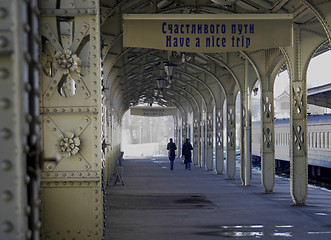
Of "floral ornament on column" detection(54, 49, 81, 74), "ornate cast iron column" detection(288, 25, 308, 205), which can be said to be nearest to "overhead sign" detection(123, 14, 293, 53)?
"floral ornament on column" detection(54, 49, 81, 74)

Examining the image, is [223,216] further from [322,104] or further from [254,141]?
[254,141]

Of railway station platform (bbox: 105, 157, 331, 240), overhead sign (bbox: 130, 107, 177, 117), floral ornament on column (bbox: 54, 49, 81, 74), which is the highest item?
overhead sign (bbox: 130, 107, 177, 117)

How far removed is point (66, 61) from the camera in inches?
235

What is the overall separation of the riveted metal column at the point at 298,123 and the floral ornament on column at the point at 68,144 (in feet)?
22.9

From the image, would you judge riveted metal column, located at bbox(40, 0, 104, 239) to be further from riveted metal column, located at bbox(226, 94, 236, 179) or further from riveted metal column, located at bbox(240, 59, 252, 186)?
riveted metal column, located at bbox(226, 94, 236, 179)

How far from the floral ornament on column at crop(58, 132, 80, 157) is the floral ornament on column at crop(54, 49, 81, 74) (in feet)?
2.56

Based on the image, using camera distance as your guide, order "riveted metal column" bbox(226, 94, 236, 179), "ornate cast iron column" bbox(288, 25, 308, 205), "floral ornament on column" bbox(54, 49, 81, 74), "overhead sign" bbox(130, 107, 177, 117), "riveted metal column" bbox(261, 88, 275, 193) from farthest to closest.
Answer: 1. "overhead sign" bbox(130, 107, 177, 117)
2. "riveted metal column" bbox(226, 94, 236, 179)
3. "riveted metal column" bbox(261, 88, 275, 193)
4. "ornate cast iron column" bbox(288, 25, 308, 205)
5. "floral ornament on column" bbox(54, 49, 81, 74)

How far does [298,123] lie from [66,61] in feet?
23.8

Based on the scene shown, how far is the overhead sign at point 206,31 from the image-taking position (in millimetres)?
7605

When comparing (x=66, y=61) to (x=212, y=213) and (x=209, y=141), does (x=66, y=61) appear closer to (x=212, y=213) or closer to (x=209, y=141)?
(x=212, y=213)

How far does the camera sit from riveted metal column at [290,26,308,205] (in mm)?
11617

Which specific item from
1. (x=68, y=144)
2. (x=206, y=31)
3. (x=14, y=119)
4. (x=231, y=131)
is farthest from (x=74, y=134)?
(x=231, y=131)

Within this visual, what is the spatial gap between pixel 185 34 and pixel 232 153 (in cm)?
1221

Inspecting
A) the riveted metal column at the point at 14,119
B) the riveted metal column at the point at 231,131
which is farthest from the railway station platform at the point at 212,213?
the riveted metal column at the point at 14,119
